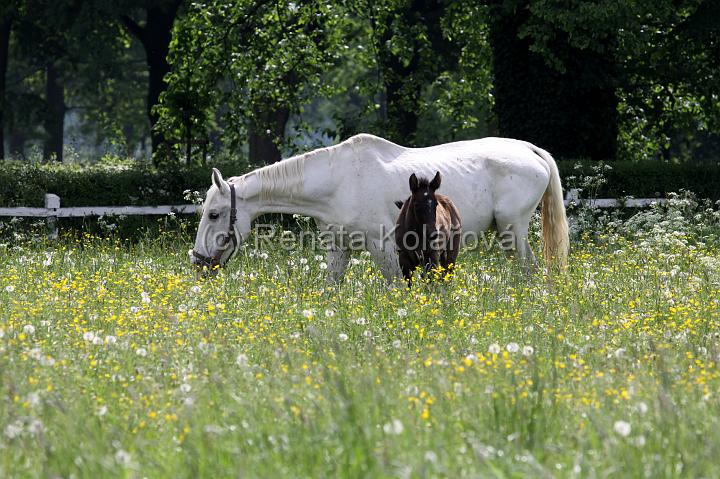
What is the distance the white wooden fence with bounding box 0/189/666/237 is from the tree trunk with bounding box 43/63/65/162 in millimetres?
16057

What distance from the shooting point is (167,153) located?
2228 centimetres

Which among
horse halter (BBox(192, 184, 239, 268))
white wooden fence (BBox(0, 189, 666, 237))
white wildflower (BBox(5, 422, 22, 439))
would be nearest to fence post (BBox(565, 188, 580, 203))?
white wooden fence (BBox(0, 189, 666, 237))

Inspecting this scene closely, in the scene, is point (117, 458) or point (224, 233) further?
point (224, 233)

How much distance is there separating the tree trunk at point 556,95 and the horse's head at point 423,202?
11.2 m

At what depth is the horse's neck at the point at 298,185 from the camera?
11055mm

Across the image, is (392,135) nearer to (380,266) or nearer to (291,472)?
(380,266)

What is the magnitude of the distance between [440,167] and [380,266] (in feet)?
4.56

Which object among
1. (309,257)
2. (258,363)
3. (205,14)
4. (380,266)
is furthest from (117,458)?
(205,14)

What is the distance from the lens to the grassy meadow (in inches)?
184

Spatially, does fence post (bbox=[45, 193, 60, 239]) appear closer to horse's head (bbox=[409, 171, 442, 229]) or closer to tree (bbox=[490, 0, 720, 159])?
horse's head (bbox=[409, 171, 442, 229])

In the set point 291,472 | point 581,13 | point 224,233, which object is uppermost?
point 581,13

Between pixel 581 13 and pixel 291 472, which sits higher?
pixel 581 13

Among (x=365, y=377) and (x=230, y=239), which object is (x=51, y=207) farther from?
(x=365, y=377)

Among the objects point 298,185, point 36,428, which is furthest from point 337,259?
point 36,428
